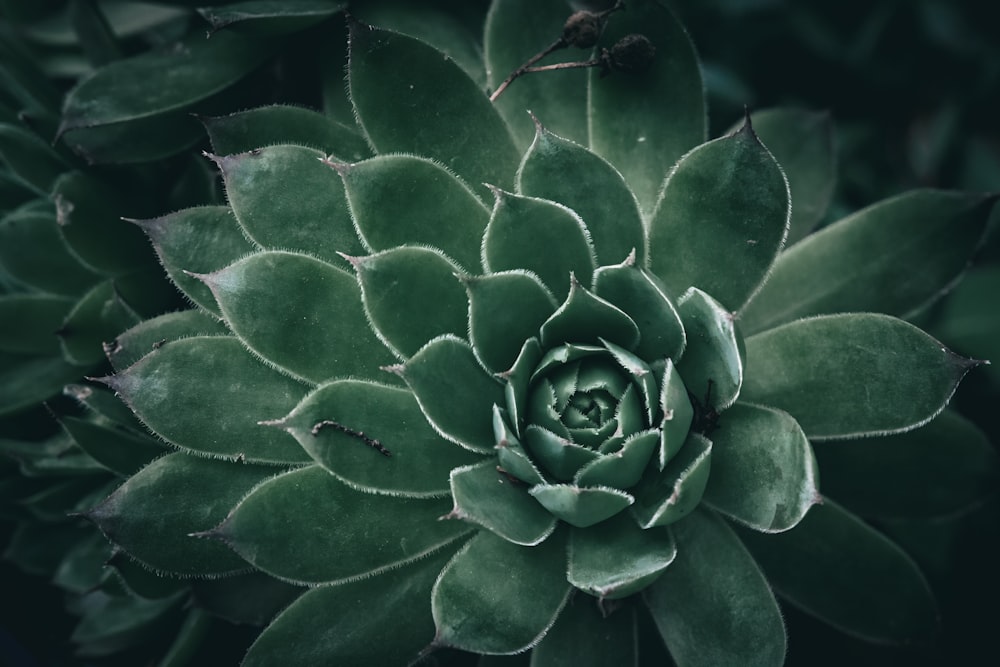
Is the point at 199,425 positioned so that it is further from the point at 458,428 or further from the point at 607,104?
the point at 607,104

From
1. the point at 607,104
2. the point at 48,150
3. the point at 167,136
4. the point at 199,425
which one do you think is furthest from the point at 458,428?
the point at 48,150

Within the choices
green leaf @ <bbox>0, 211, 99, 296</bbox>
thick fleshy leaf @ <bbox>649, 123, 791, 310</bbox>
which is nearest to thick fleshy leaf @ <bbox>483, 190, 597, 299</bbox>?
thick fleshy leaf @ <bbox>649, 123, 791, 310</bbox>

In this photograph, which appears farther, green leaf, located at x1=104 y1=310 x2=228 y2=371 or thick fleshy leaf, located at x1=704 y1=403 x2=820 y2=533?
green leaf, located at x1=104 y1=310 x2=228 y2=371

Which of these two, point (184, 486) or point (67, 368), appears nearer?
point (184, 486)

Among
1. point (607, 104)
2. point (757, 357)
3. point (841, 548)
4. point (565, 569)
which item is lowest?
point (841, 548)

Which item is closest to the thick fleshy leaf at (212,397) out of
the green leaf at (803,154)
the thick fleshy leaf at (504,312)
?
the thick fleshy leaf at (504,312)

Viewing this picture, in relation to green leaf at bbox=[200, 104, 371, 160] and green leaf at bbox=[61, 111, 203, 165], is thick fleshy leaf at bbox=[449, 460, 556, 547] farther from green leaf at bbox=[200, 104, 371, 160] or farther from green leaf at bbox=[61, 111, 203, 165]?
green leaf at bbox=[61, 111, 203, 165]
